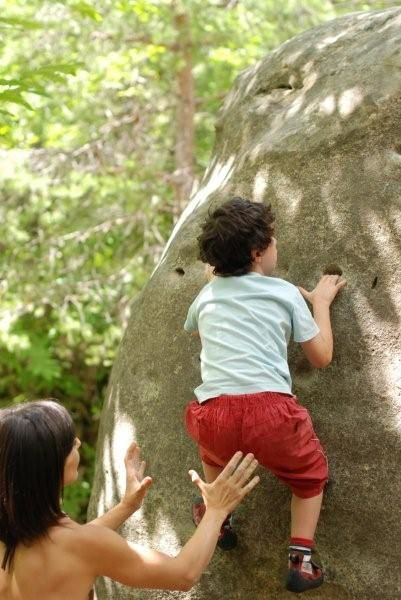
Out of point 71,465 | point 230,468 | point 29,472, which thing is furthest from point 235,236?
point 29,472

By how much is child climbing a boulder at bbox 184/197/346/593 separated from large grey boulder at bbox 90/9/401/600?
0.82 feet

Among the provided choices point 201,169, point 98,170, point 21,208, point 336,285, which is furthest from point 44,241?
point 336,285

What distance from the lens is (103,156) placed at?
31.6ft

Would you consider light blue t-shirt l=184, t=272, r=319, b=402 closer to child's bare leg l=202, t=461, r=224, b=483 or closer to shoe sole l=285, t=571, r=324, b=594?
child's bare leg l=202, t=461, r=224, b=483

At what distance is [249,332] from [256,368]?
0.49 feet

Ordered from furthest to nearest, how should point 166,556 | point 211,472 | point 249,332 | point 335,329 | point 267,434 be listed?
point 335,329, point 211,472, point 249,332, point 267,434, point 166,556

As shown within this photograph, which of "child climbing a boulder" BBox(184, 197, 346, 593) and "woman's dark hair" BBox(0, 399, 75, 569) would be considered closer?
"woman's dark hair" BBox(0, 399, 75, 569)

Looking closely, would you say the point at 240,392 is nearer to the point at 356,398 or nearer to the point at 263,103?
the point at 356,398

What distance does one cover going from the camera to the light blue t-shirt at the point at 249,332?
10.4 ft

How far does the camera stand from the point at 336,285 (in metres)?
3.66

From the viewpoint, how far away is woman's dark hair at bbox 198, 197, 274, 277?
10.8 ft

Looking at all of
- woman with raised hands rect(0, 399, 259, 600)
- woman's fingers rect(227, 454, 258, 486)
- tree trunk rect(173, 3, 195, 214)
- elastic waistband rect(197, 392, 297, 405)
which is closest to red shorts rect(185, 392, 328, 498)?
elastic waistband rect(197, 392, 297, 405)

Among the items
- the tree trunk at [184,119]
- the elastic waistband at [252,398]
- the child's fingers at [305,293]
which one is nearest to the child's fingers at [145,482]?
the elastic waistband at [252,398]

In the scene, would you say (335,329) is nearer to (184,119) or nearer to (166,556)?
(166,556)
